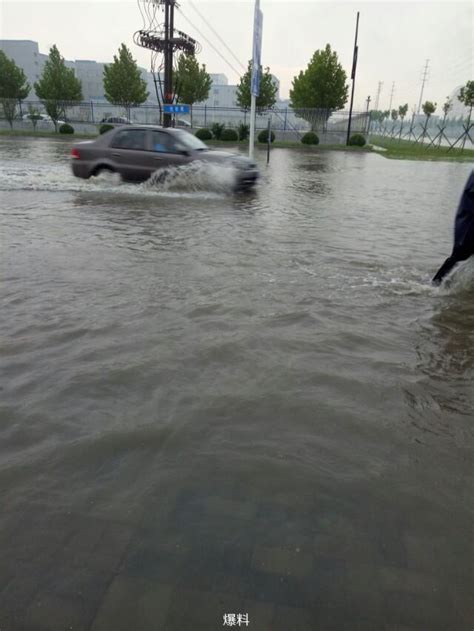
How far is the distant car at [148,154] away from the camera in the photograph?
11.0 metres

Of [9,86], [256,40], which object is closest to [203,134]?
[256,40]

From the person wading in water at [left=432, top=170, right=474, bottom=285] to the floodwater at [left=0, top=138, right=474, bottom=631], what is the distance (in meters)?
0.19

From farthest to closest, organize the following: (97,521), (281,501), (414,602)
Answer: (281,501) < (97,521) < (414,602)

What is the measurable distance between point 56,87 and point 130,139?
4113 cm

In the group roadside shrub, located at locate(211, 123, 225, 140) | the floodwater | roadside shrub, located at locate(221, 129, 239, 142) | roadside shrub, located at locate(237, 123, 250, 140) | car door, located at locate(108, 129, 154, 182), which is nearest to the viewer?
the floodwater

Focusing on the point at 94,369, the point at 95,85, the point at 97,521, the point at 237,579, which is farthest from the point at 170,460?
the point at 95,85

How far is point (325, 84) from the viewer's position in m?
42.1

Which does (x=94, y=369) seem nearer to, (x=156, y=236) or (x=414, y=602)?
(x=414, y=602)

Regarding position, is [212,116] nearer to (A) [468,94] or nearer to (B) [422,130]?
(A) [468,94]

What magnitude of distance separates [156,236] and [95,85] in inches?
4003

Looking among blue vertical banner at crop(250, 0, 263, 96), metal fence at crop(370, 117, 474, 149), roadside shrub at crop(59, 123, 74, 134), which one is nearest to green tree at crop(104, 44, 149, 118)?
roadside shrub at crop(59, 123, 74, 134)

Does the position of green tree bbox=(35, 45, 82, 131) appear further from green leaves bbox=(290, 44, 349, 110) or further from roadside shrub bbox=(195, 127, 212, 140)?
green leaves bbox=(290, 44, 349, 110)

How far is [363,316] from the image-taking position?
4.27m

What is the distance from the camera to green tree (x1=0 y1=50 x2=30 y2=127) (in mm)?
45500
